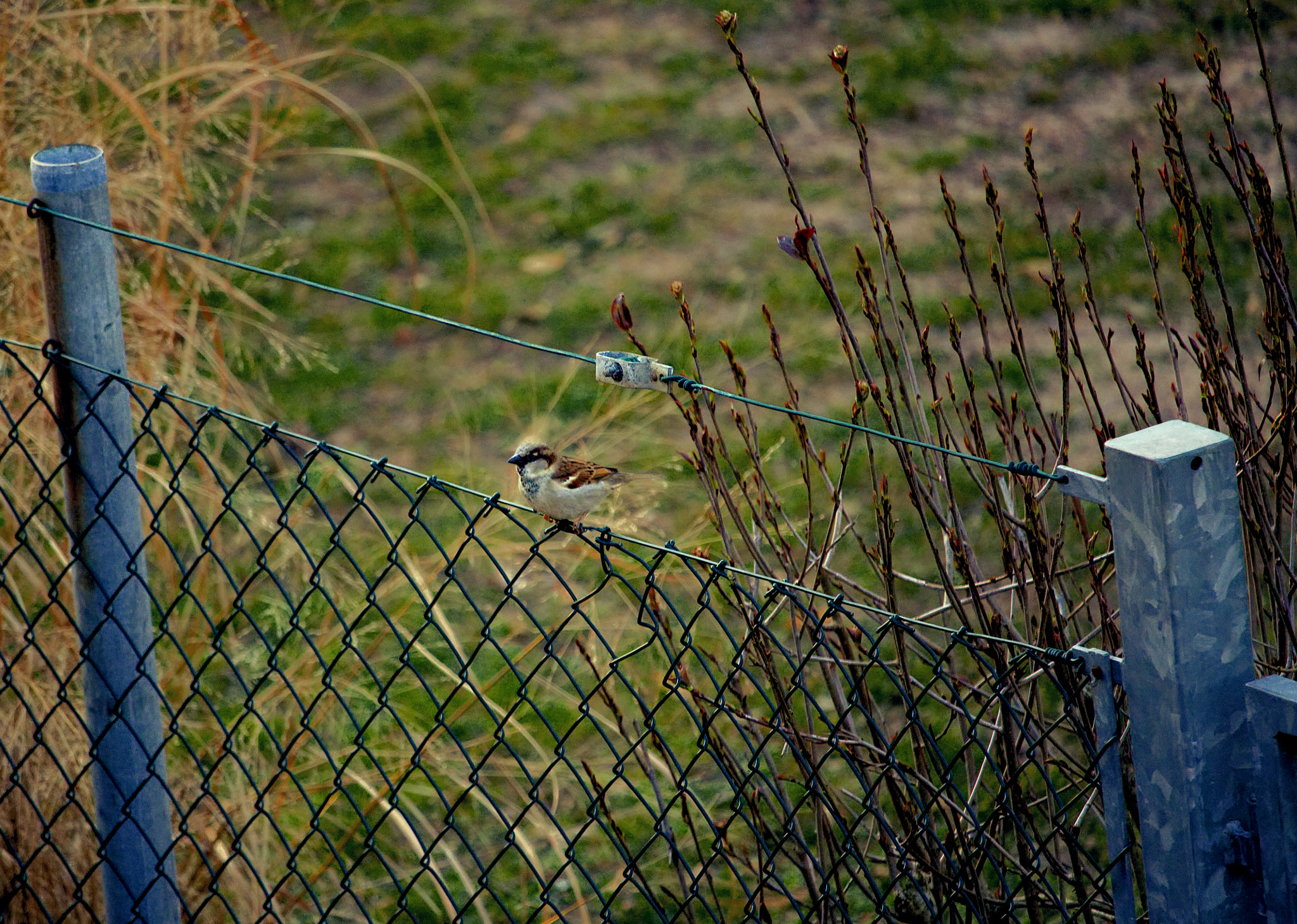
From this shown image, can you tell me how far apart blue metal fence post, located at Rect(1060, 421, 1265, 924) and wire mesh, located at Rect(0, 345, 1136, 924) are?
1.04ft

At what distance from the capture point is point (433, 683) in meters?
4.34

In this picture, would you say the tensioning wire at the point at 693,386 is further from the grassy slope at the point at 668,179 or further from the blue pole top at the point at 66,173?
the grassy slope at the point at 668,179

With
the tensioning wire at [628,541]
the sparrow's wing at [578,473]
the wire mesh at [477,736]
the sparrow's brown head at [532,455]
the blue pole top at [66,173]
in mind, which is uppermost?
the blue pole top at [66,173]

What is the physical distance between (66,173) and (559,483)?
1.13 metres

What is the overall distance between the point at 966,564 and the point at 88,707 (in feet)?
5.08

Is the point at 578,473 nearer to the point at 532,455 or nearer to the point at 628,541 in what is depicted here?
the point at 532,455

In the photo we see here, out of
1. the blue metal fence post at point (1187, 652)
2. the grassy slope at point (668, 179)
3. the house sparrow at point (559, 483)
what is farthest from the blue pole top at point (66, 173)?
the grassy slope at point (668, 179)

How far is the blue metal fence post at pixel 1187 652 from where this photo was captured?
1505 millimetres

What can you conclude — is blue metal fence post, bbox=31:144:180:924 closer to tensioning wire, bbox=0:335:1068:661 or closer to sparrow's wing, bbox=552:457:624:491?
tensioning wire, bbox=0:335:1068:661

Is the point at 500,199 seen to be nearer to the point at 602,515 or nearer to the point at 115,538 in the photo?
the point at 602,515

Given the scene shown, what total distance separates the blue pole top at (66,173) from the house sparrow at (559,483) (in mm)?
963

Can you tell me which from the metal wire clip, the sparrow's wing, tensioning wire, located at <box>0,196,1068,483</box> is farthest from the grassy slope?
the metal wire clip

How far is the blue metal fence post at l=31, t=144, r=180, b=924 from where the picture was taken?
2.29 meters

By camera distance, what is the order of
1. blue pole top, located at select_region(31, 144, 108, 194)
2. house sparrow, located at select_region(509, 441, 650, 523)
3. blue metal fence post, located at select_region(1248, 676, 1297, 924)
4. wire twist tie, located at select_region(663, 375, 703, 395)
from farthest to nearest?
house sparrow, located at select_region(509, 441, 650, 523), blue pole top, located at select_region(31, 144, 108, 194), wire twist tie, located at select_region(663, 375, 703, 395), blue metal fence post, located at select_region(1248, 676, 1297, 924)
